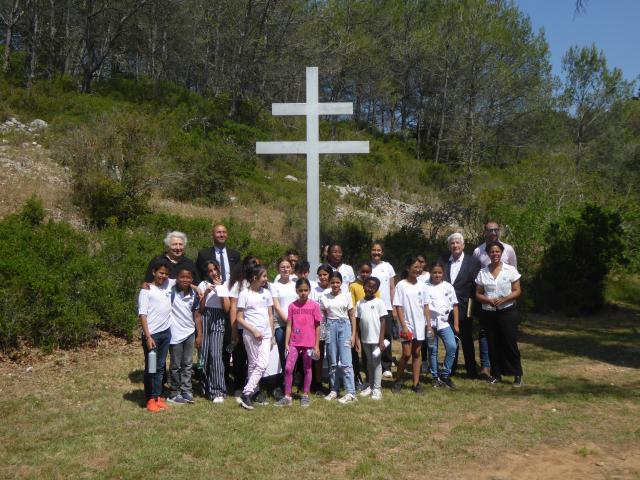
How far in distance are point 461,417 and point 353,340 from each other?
1.16 m

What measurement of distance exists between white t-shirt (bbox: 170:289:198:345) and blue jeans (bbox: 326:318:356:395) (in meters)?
1.25

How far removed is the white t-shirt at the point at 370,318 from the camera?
223 inches

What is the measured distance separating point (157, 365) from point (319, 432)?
5.01 ft

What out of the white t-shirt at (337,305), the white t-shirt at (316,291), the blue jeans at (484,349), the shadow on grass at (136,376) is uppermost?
the white t-shirt at (316,291)

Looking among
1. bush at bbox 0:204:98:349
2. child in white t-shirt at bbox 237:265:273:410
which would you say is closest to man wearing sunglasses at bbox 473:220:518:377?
child in white t-shirt at bbox 237:265:273:410

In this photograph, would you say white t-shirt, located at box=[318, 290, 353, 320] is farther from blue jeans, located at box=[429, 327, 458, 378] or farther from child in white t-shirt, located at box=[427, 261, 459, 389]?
blue jeans, located at box=[429, 327, 458, 378]

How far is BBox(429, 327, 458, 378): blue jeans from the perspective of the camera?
611cm

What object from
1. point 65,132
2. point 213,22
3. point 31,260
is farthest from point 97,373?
point 213,22

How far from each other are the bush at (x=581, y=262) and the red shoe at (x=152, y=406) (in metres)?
8.09

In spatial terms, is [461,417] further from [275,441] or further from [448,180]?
[448,180]

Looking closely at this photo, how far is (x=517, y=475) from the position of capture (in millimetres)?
4059

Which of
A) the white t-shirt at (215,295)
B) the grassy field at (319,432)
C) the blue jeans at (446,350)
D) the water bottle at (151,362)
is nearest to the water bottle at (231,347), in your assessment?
the white t-shirt at (215,295)

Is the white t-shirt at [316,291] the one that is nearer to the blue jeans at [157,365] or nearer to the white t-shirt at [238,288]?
the white t-shirt at [238,288]

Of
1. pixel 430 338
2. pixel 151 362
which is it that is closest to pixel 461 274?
pixel 430 338
